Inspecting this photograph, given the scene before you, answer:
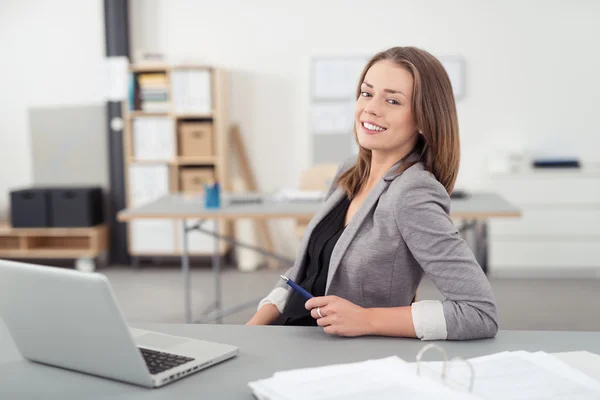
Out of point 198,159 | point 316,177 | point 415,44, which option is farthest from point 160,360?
point 415,44

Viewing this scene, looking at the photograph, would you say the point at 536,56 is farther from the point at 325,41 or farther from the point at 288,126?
the point at 288,126

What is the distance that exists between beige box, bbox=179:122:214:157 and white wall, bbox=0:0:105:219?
873mm

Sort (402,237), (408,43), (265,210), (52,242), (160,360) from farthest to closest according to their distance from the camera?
(52,242), (408,43), (265,210), (402,237), (160,360)

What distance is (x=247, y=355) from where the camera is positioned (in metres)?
1.26

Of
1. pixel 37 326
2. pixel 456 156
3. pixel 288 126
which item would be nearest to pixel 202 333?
pixel 37 326

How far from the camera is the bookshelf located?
205 inches

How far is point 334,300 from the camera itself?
1.38 meters

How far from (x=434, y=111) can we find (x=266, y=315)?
0.67m

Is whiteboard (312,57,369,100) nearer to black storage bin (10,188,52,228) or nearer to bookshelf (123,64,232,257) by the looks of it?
bookshelf (123,64,232,257)

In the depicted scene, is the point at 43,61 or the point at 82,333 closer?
the point at 82,333

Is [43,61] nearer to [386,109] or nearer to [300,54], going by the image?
[300,54]

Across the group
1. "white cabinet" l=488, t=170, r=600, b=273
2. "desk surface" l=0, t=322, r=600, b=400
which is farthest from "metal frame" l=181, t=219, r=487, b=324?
"desk surface" l=0, t=322, r=600, b=400

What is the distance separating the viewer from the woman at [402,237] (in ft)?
4.45

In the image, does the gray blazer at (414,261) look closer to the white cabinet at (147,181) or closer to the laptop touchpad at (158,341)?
the laptop touchpad at (158,341)
